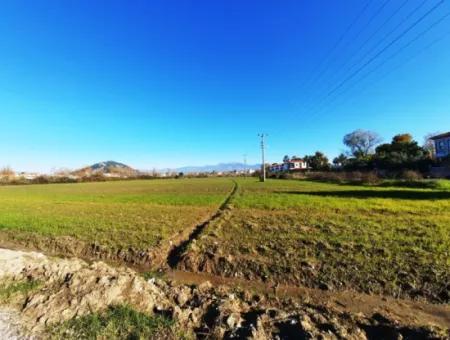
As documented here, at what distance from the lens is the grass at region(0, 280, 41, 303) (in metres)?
4.45

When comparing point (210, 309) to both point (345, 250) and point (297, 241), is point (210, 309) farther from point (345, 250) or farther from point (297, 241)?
point (297, 241)

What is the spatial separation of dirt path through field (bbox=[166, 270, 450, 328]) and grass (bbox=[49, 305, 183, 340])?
2370 millimetres

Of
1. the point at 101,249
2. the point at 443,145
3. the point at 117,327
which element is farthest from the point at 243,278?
the point at 443,145

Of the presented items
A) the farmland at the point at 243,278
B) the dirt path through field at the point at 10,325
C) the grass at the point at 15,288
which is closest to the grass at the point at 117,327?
the farmland at the point at 243,278

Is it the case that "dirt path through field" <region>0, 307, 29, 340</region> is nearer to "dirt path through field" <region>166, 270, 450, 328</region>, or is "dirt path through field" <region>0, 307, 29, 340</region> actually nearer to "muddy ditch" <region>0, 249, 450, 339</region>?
"muddy ditch" <region>0, 249, 450, 339</region>

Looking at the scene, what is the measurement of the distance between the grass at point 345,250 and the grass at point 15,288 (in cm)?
379

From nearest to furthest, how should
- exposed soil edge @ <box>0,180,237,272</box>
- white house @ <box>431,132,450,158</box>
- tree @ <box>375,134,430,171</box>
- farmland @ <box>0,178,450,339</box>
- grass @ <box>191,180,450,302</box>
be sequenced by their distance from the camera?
farmland @ <box>0,178,450,339</box>, grass @ <box>191,180,450,302</box>, exposed soil edge @ <box>0,180,237,272</box>, tree @ <box>375,134,430,171</box>, white house @ <box>431,132,450,158</box>

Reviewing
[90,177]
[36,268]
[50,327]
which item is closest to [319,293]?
[50,327]

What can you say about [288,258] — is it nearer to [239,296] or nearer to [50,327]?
[239,296]

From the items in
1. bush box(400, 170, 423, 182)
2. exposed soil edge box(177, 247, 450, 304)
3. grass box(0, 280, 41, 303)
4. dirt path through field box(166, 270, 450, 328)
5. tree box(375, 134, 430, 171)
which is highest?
tree box(375, 134, 430, 171)

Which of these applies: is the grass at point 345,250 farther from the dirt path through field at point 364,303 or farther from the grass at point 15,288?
the grass at point 15,288

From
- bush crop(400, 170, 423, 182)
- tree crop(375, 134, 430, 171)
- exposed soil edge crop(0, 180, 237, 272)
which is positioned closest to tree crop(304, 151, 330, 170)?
tree crop(375, 134, 430, 171)

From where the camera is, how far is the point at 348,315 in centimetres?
391

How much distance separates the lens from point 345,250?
22.9 ft
